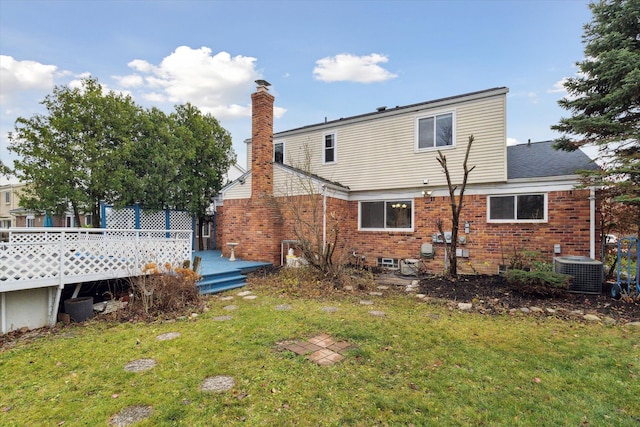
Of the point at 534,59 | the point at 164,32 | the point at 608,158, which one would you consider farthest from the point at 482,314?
the point at 164,32

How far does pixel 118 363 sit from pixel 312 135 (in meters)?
10.9

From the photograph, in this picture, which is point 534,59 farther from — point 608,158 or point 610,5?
point 608,158

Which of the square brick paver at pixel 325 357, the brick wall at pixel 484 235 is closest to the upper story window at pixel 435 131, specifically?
the brick wall at pixel 484 235

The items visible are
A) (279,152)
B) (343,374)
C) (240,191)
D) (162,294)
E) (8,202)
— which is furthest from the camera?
(8,202)

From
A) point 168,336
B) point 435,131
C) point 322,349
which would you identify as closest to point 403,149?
point 435,131

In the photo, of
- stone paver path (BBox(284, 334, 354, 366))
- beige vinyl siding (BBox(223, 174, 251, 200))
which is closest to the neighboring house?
beige vinyl siding (BBox(223, 174, 251, 200))

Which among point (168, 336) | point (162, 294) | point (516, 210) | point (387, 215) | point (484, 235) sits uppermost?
point (516, 210)

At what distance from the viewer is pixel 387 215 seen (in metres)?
11.5

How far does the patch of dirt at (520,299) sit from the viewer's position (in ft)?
19.4

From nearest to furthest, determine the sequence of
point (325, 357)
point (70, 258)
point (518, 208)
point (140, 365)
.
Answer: point (140, 365), point (325, 357), point (70, 258), point (518, 208)

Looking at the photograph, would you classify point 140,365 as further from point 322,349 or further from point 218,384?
point 322,349

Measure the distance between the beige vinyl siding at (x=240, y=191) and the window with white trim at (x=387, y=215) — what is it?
465 centimetres

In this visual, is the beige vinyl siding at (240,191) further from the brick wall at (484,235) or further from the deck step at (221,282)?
the brick wall at (484,235)

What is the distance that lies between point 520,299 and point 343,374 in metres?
5.40
